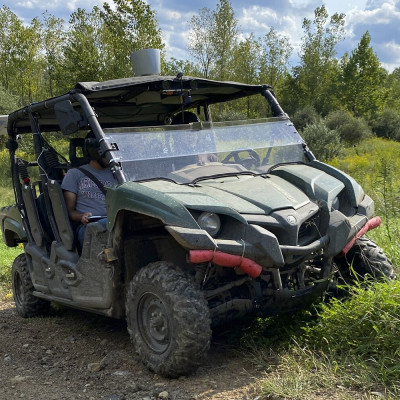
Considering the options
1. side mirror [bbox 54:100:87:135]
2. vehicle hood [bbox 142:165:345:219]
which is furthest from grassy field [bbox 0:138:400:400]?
side mirror [bbox 54:100:87:135]

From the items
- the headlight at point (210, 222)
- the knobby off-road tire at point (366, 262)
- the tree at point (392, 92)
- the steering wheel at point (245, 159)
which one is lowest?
the knobby off-road tire at point (366, 262)

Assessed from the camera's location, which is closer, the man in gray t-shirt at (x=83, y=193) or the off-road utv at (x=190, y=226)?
the off-road utv at (x=190, y=226)

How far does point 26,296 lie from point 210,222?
3.13 metres

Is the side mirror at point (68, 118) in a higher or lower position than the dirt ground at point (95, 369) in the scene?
higher

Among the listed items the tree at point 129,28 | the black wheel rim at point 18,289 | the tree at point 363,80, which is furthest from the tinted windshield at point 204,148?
the tree at point 363,80

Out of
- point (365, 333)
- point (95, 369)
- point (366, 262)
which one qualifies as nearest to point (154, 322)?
point (95, 369)

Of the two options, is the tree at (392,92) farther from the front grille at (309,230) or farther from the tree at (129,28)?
the front grille at (309,230)

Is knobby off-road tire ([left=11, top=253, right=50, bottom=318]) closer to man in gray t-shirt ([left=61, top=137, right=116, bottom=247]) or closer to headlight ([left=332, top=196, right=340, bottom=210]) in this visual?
man in gray t-shirt ([left=61, top=137, right=116, bottom=247])

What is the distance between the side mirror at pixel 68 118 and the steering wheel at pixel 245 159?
3.99 feet

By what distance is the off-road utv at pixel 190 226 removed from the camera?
3.70m

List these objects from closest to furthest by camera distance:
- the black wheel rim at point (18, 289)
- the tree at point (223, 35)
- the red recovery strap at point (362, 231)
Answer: the red recovery strap at point (362, 231) → the black wheel rim at point (18, 289) → the tree at point (223, 35)

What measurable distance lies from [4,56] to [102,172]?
32.7 metres

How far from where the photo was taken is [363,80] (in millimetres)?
35062

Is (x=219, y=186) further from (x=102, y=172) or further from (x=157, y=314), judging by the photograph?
(x=102, y=172)
